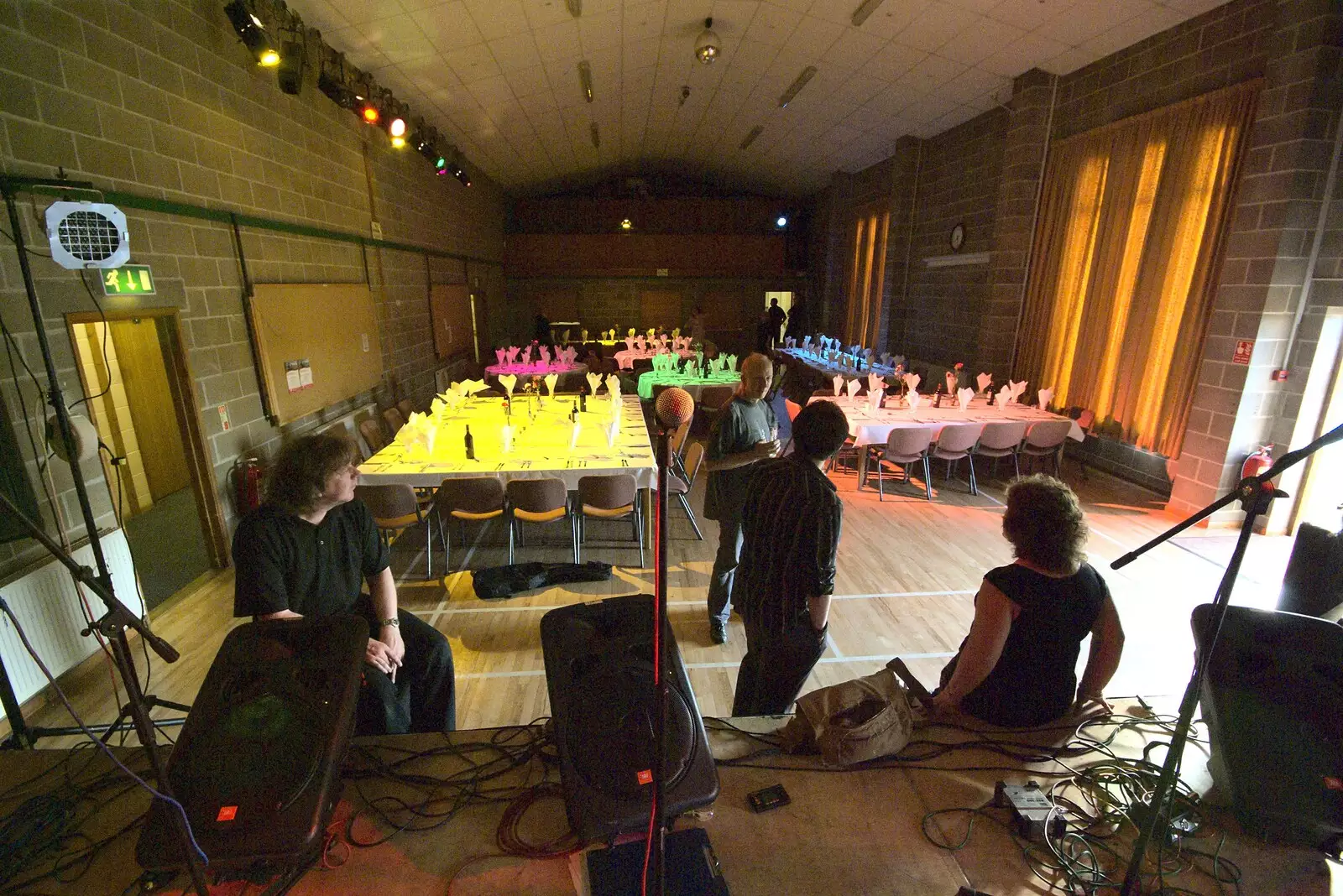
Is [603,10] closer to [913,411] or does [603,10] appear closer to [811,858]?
[913,411]

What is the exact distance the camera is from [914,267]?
1025cm

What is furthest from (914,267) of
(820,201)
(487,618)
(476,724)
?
(476,724)

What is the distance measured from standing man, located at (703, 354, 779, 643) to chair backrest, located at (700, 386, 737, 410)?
4.02 meters

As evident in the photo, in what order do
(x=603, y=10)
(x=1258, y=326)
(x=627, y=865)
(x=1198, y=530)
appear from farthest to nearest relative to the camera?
(x=603, y=10)
(x=1198, y=530)
(x=1258, y=326)
(x=627, y=865)

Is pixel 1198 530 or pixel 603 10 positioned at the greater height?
pixel 603 10

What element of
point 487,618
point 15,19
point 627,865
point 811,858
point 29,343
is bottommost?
point 487,618

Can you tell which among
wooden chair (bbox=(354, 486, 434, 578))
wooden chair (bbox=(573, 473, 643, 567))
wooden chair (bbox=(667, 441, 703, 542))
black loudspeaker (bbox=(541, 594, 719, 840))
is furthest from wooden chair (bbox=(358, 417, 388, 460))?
black loudspeaker (bbox=(541, 594, 719, 840))

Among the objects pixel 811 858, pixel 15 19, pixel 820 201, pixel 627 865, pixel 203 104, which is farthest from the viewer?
pixel 820 201

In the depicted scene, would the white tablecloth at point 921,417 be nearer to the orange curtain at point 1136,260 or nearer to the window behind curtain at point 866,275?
the orange curtain at point 1136,260

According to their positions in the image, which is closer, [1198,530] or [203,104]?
[203,104]

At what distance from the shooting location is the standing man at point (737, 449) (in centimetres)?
318

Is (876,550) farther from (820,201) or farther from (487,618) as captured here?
(820,201)

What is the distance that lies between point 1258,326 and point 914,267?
5.98m

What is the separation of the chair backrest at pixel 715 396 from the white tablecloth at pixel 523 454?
A: 198 centimetres
